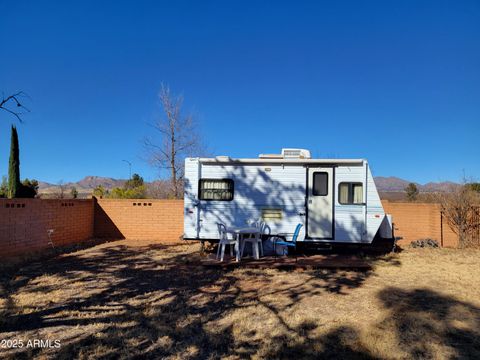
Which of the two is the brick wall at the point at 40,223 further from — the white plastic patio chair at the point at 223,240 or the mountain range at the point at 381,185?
the mountain range at the point at 381,185

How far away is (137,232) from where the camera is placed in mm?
11977

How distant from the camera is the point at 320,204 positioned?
28.8 ft

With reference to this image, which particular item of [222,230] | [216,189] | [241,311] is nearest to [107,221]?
[216,189]

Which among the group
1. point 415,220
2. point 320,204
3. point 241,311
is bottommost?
point 241,311

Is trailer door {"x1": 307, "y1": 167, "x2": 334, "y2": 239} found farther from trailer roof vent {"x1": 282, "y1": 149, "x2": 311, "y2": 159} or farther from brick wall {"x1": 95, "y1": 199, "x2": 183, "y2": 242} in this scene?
brick wall {"x1": 95, "y1": 199, "x2": 183, "y2": 242}

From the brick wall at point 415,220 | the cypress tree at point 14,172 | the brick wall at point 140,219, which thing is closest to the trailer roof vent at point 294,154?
the brick wall at point 415,220

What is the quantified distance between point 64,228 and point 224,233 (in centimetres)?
546

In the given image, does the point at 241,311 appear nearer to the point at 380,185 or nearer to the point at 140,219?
the point at 140,219

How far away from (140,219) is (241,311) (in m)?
8.02

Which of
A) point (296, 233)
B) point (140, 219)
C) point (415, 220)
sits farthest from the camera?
point (140, 219)

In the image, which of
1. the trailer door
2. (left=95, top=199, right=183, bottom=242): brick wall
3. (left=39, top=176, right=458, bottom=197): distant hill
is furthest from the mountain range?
(left=95, top=199, right=183, bottom=242): brick wall

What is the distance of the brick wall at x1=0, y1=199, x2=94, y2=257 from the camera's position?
27.0ft

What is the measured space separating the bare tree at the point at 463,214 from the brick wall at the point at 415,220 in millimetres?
239

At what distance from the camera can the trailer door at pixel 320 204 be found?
8.73 meters
